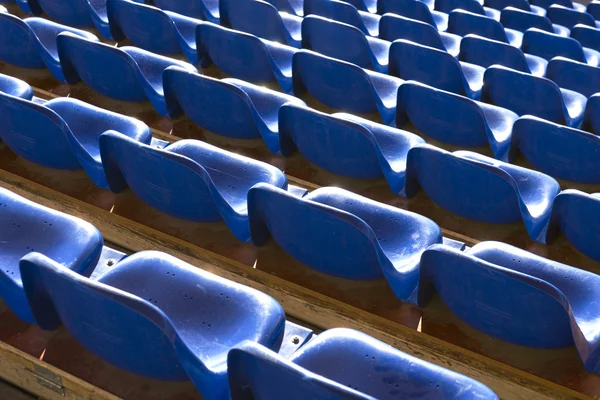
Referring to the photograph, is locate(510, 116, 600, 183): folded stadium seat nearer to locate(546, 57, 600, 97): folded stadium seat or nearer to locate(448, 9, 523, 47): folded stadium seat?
locate(546, 57, 600, 97): folded stadium seat

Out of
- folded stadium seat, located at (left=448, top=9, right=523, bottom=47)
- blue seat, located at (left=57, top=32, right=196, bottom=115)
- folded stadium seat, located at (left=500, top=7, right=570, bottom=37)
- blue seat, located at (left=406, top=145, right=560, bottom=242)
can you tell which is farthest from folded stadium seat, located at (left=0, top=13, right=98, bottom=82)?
folded stadium seat, located at (left=500, top=7, right=570, bottom=37)

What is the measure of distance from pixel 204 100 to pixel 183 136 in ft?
0.62

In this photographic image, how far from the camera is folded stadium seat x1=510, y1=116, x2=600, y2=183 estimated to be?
1595 mm

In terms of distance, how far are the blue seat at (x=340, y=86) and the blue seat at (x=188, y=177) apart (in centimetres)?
47

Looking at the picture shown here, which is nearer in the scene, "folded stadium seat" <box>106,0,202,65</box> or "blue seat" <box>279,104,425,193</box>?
"blue seat" <box>279,104,425,193</box>

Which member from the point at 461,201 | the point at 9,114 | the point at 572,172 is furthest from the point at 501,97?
the point at 9,114

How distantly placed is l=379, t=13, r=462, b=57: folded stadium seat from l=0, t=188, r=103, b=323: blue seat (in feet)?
5.81

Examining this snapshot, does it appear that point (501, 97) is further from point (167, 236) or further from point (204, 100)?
point (167, 236)

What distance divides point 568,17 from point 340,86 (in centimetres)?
240

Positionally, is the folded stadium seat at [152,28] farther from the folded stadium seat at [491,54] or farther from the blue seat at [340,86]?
the folded stadium seat at [491,54]

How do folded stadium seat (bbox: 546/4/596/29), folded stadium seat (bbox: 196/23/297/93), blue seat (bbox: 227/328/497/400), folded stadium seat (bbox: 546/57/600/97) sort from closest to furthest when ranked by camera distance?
blue seat (bbox: 227/328/497/400) → folded stadium seat (bbox: 196/23/297/93) → folded stadium seat (bbox: 546/57/600/97) → folded stadium seat (bbox: 546/4/596/29)

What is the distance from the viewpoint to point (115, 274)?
1.11m

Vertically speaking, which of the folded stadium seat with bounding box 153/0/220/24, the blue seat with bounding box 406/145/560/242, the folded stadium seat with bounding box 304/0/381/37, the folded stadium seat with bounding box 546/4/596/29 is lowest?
the folded stadium seat with bounding box 546/4/596/29

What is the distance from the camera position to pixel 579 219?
132 centimetres
